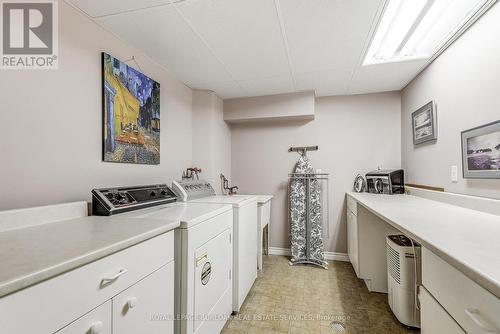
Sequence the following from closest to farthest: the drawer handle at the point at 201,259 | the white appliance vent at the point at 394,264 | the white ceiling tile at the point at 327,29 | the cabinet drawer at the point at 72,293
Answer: the cabinet drawer at the point at 72,293 < the drawer handle at the point at 201,259 < the white ceiling tile at the point at 327,29 < the white appliance vent at the point at 394,264

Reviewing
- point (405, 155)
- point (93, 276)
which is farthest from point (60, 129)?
point (405, 155)

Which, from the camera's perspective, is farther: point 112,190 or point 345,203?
point 345,203

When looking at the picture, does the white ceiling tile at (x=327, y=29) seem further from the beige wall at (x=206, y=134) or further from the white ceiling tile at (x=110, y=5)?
the beige wall at (x=206, y=134)

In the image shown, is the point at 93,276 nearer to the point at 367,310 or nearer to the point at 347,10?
the point at 347,10

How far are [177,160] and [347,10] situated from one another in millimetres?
2002

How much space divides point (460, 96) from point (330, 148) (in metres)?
1.51

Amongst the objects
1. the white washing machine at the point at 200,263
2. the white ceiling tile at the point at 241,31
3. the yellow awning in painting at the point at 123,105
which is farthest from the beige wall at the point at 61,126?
the white ceiling tile at the point at 241,31

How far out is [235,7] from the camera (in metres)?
1.42

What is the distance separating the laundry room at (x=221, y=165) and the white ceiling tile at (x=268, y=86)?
3cm

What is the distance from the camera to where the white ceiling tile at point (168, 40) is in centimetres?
151

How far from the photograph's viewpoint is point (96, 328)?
743 mm

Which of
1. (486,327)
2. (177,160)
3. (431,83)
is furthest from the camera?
(177,160)

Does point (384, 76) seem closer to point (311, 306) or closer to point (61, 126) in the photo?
point (311, 306)

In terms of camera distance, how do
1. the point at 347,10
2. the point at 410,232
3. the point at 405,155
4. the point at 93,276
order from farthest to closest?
the point at 405,155
the point at 347,10
the point at 410,232
the point at 93,276
